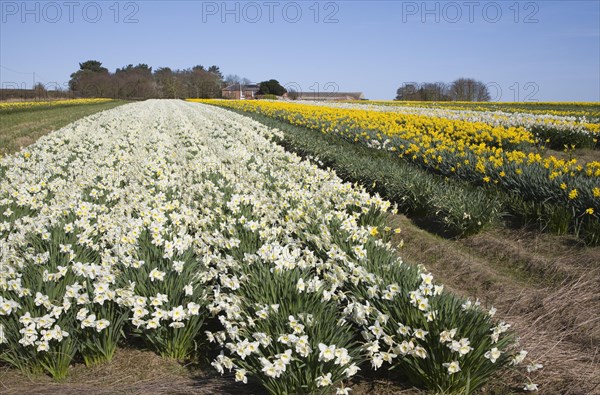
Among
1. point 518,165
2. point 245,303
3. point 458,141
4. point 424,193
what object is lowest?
point 245,303

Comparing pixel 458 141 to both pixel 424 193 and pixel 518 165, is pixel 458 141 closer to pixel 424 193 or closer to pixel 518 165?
pixel 518 165

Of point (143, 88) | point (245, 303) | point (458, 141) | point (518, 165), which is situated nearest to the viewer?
point (245, 303)

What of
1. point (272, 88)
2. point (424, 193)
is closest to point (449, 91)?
point (272, 88)

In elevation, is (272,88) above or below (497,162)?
above

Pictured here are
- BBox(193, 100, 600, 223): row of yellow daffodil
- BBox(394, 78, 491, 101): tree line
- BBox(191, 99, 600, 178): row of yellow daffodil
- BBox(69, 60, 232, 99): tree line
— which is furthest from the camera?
BBox(69, 60, 232, 99): tree line

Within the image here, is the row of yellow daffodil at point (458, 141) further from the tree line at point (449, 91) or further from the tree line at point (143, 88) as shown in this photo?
the tree line at point (143, 88)

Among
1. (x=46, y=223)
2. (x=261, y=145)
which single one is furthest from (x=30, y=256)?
(x=261, y=145)

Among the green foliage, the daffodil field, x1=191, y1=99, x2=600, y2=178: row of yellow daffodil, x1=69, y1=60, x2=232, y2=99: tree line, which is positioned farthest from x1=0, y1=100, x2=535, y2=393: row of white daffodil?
x1=69, y1=60, x2=232, y2=99: tree line

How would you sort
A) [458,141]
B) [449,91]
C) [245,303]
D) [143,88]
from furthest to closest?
[143,88] < [449,91] < [458,141] < [245,303]

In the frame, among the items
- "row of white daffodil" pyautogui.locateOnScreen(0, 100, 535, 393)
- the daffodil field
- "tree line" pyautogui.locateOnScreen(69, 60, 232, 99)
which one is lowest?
"row of white daffodil" pyautogui.locateOnScreen(0, 100, 535, 393)

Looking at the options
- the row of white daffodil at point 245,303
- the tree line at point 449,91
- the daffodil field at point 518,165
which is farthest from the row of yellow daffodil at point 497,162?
the tree line at point 449,91

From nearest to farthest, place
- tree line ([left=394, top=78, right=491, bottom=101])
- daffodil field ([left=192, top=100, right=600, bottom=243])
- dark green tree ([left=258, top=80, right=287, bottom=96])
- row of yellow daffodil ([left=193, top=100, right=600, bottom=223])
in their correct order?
daffodil field ([left=192, top=100, right=600, bottom=243]), row of yellow daffodil ([left=193, top=100, right=600, bottom=223]), tree line ([left=394, top=78, right=491, bottom=101]), dark green tree ([left=258, top=80, right=287, bottom=96])

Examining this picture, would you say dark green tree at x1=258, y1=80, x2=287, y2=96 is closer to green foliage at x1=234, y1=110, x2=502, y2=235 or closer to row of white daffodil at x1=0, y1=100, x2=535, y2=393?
green foliage at x1=234, y1=110, x2=502, y2=235

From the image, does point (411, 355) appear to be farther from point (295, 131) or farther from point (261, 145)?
point (295, 131)
